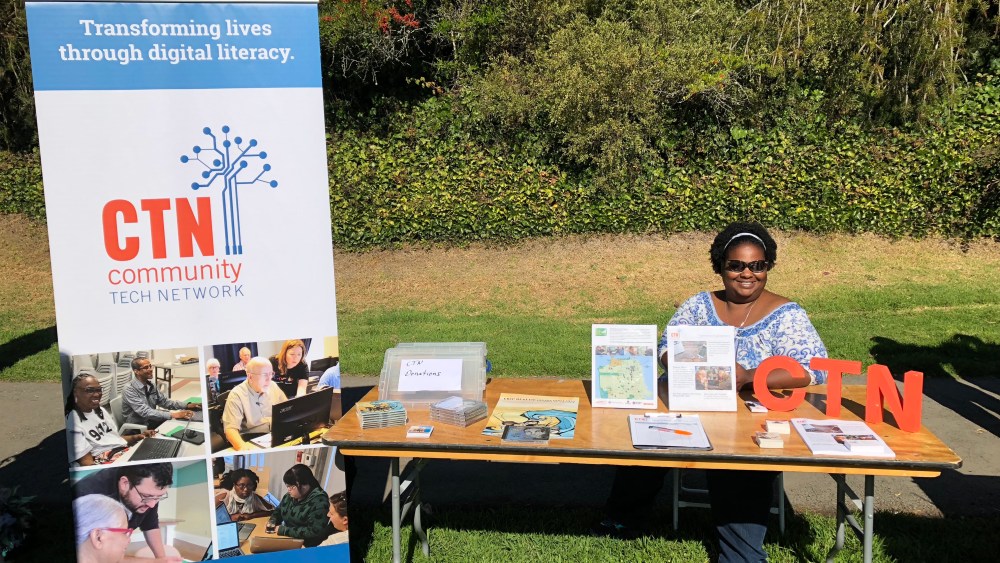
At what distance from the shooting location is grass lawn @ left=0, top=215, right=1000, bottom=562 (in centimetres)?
405

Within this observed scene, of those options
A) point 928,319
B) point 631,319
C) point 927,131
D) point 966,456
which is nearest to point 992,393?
point 966,456

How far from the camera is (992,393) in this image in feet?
21.0

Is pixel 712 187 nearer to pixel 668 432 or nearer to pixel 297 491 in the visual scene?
pixel 668 432

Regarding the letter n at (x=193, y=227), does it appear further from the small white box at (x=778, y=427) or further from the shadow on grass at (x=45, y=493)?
the small white box at (x=778, y=427)

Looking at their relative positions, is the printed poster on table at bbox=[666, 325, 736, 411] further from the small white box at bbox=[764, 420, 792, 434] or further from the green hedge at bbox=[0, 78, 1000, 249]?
the green hedge at bbox=[0, 78, 1000, 249]

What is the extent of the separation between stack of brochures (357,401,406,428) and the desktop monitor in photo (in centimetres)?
18

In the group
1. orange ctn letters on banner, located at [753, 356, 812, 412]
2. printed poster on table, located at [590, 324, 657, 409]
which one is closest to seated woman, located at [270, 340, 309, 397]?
printed poster on table, located at [590, 324, 657, 409]

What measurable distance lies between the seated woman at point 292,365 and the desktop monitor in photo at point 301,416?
0.06 m

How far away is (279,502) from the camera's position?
3.40 meters

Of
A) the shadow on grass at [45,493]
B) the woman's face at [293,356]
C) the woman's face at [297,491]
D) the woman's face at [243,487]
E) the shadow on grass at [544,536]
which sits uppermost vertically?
the woman's face at [293,356]

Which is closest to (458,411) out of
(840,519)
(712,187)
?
(840,519)

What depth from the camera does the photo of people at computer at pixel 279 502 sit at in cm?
334

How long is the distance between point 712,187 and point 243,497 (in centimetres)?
1049

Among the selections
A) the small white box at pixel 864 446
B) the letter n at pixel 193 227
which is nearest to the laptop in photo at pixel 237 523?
the letter n at pixel 193 227
